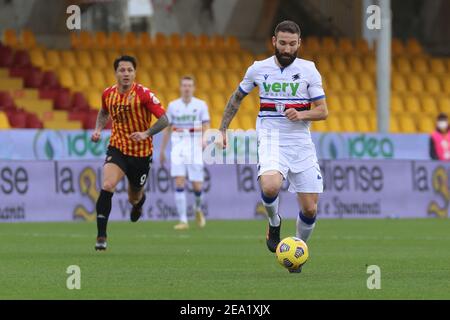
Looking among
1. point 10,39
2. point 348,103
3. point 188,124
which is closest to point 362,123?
point 348,103

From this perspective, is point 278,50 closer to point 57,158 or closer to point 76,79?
point 57,158

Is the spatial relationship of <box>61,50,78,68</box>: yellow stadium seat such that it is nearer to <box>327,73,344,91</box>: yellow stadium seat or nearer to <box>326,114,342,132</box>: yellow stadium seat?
<box>326,114,342,132</box>: yellow stadium seat

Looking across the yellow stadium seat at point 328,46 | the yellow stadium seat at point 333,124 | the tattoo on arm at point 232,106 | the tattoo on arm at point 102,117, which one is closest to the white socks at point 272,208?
the tattoo on arm at point 232,106

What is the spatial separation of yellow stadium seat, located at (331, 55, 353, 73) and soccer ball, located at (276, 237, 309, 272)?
848 inches

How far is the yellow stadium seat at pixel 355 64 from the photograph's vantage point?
110 ft

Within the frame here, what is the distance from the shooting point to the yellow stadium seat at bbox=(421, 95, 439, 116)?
107 feet

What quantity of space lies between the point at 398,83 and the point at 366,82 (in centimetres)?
98

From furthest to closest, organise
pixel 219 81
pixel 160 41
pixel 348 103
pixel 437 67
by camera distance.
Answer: pixel 437 67 < pixel 160 41 < pixel 348 103 < pixel 219 81

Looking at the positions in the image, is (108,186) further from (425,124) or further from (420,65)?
(420,65)

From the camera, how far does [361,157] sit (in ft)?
88.4

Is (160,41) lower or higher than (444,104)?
higher

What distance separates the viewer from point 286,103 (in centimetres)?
1246
